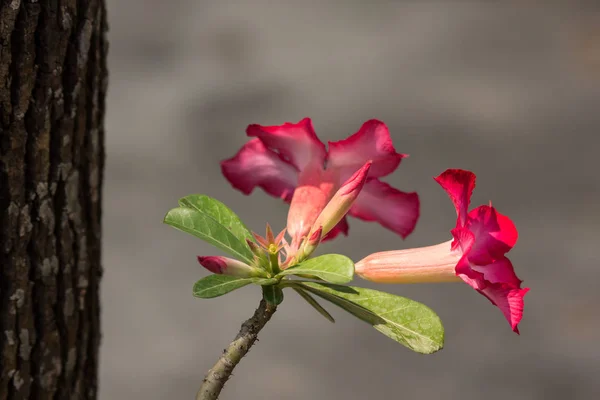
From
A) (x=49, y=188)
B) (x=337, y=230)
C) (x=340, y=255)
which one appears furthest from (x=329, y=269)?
(x=49, y=188)

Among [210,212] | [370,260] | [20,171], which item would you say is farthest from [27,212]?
[370,260]

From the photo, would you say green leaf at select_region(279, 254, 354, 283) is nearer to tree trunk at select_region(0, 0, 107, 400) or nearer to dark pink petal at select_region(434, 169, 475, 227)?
dark pink petal at select_region(434, 169, 475, 227)

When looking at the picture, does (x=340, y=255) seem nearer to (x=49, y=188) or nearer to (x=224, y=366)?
(x=224, y=366)

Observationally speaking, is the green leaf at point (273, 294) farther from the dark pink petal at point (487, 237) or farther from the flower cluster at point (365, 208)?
the dark pink petal at point (487, 237)

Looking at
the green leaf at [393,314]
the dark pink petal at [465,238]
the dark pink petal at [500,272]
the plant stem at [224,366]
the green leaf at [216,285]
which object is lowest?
the plant stem at [224,366]

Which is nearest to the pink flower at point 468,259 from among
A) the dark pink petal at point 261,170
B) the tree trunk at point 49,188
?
A: the dark pink petal at point 261,170

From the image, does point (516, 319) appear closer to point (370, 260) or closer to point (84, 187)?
point (370, 260)
